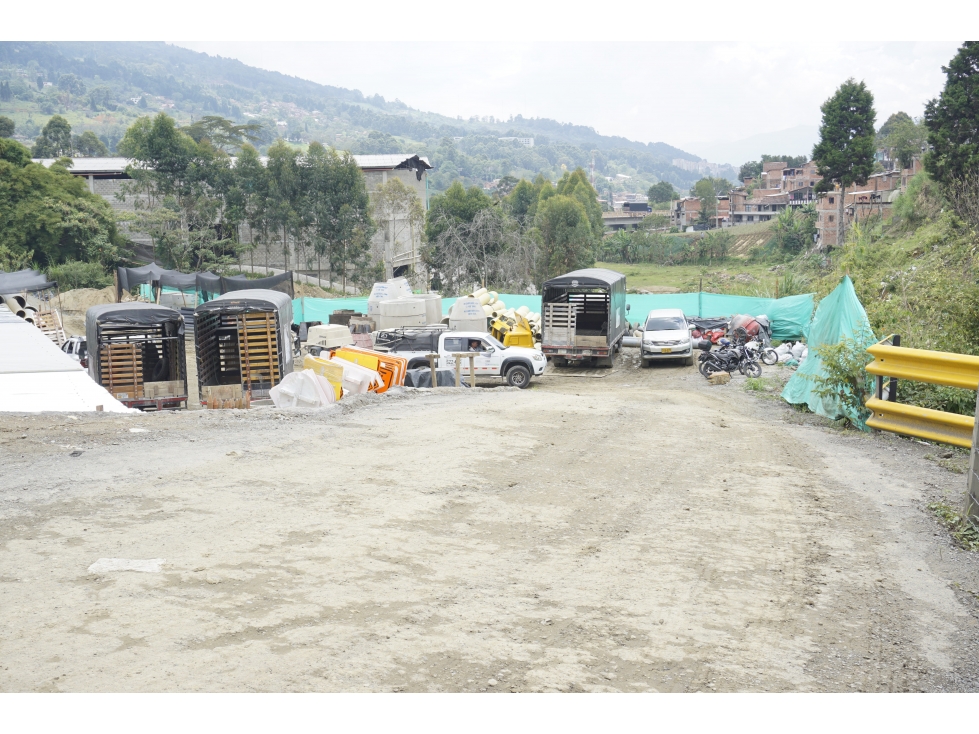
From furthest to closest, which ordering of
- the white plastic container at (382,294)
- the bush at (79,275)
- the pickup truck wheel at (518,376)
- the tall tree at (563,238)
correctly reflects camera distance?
the tall tree at (563,238)
the bush at (79,275)
the white plastic container at (382,294)
the pickup truck wheel at (518,376)

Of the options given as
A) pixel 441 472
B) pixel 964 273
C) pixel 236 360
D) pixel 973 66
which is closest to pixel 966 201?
pixel 973 66

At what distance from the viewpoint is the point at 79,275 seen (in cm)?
4922

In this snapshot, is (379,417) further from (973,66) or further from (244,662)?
(973,66)

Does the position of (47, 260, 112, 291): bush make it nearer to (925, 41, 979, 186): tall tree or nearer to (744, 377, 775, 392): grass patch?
(744, 377, 775, 392): grass patch

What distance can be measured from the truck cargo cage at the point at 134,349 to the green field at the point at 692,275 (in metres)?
40.3

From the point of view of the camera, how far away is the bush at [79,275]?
4847 centimetres

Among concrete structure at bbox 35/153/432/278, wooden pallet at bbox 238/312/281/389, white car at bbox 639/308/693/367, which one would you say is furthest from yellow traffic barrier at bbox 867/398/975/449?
concrete structure at bbox 35/153/432/278

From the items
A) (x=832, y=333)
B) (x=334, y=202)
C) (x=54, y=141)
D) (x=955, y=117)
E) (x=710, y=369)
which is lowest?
(x=710, y=369)

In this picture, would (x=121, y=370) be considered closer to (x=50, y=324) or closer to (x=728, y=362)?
(x=728, y=362)

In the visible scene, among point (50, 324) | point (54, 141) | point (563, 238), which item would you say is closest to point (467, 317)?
point (50, 324)

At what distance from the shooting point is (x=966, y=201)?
1126 inches

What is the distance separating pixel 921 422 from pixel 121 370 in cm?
1789

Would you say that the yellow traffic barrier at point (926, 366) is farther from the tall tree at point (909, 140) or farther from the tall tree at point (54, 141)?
the tall tree at point (54, 141)

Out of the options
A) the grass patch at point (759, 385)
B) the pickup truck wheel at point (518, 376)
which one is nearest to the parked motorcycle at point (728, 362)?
the grass patch at point (759, 385)
